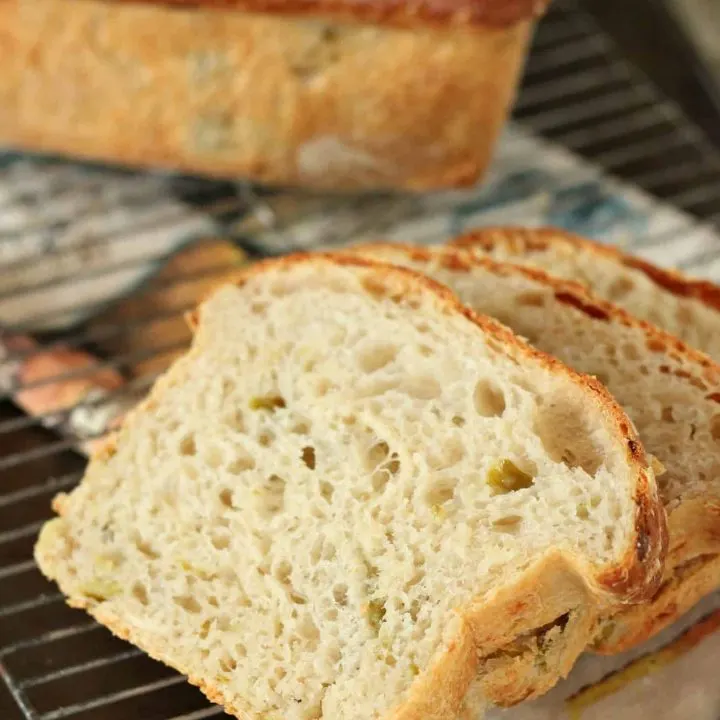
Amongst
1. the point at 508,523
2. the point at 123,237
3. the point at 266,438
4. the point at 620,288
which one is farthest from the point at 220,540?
the point at 123,237

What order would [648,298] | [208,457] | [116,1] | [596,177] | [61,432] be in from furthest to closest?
[596,177]
[116,1]
[61,432]
[648,298]
[208,457]

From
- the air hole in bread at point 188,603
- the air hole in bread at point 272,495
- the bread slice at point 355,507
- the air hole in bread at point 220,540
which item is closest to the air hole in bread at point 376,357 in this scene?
the bread slice at point 355,507

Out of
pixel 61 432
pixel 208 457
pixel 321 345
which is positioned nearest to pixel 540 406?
pixel 321 345

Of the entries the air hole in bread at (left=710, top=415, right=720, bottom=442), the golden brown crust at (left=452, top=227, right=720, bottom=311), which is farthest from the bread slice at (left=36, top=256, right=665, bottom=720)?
the golden brown crust at (left=452, top=227, right=720, bottom=311)

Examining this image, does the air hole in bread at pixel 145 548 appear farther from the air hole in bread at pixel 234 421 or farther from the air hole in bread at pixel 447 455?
the air hole in bread at pixel 447 455

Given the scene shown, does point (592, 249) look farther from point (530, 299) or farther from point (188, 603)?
point (188, 603)

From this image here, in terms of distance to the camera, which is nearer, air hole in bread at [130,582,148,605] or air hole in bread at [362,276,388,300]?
air hole in bread at [130,582,148,605]

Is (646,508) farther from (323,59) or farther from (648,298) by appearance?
(323,59)

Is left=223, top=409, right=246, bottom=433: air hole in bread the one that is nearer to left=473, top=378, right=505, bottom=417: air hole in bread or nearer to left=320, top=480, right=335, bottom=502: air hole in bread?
left=320, top=480, right=335, bottom=502: air hole in bread
